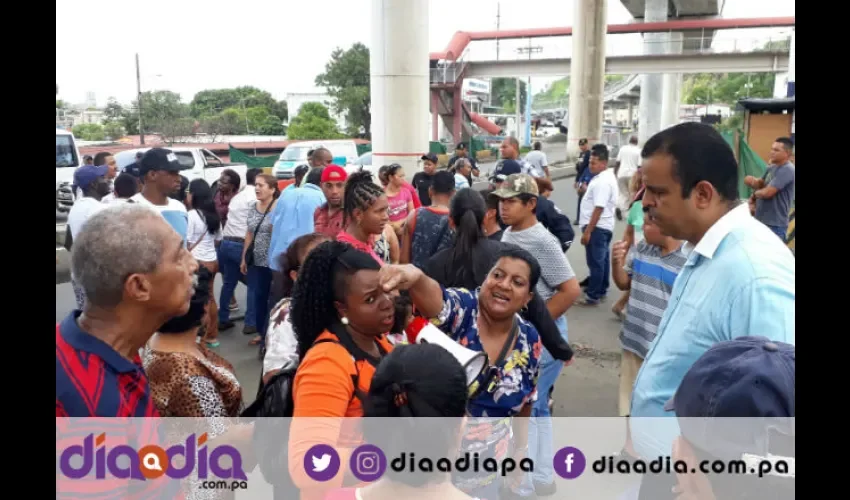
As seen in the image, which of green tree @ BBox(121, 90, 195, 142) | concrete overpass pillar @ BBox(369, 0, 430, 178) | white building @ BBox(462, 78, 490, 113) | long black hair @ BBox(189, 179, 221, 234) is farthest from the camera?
white building @ BBox(462, 78, 490, 113)

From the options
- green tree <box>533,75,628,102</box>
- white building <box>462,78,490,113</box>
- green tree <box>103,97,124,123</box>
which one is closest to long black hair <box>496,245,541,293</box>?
green tree <box>103,97,124,123</box>

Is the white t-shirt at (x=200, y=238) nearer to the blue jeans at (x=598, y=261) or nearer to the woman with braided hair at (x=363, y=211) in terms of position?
the woman with braided hair at (x=363, y=211)

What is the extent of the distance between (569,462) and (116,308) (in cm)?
299

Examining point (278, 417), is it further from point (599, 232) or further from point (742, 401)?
point (599, 232)

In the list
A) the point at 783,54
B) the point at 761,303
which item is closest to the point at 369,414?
the point at 761,303

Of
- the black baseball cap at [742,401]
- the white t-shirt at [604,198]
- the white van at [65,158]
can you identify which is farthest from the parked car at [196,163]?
the black baseball cap at [742,401]

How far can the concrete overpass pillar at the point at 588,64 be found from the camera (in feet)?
84.0

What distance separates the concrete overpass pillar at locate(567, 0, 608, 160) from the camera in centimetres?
2559

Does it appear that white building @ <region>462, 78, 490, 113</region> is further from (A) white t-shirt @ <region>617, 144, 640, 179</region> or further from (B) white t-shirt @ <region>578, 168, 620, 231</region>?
(B) white t-shirt @ <region>578, 168, 620, 231</region>

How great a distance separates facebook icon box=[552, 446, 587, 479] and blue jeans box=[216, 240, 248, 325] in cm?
349

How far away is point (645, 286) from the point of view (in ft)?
11.9

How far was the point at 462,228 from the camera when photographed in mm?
3564

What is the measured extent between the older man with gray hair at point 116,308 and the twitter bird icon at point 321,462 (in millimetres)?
513

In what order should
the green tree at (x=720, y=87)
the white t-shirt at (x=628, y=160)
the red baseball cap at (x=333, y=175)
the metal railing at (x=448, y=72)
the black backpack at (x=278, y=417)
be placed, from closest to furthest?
the black backpack at (x=278, y=417) < the red baseball cap at (x=333, y=175) < the white t-shirt at (x=628, y=160) < the metal railing at (x=448, y=72) < the green tree at (x=720, y=87)
